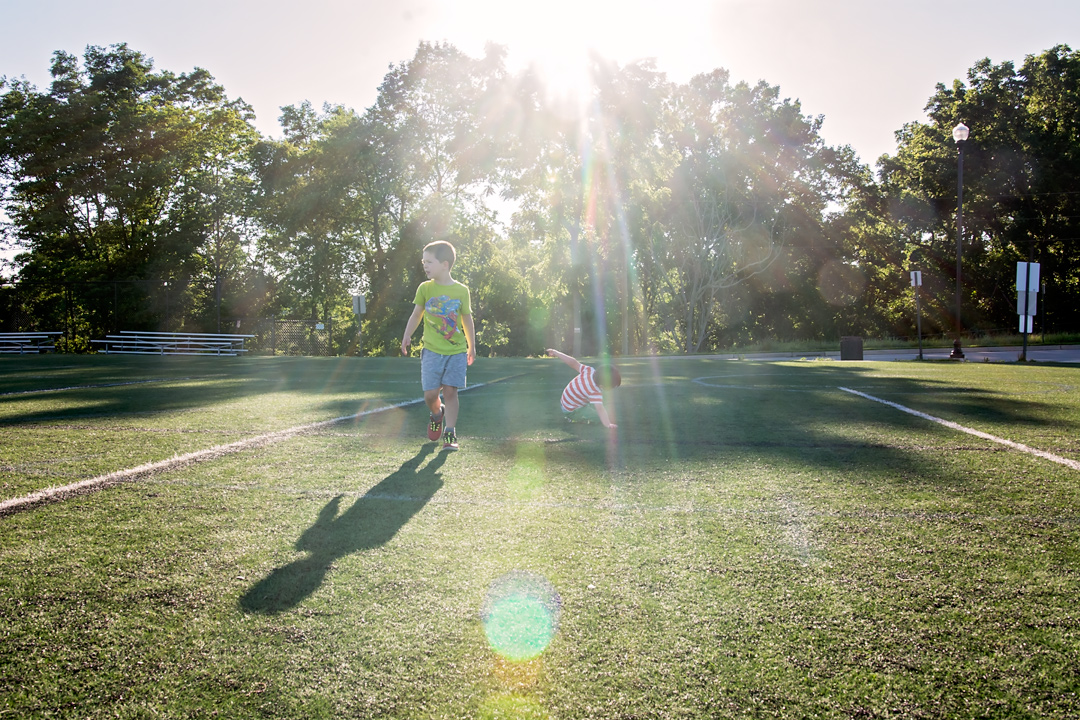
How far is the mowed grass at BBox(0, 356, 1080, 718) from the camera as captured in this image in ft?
4.99

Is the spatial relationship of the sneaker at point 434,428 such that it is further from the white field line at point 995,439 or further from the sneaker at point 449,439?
the white field line at point 995,439

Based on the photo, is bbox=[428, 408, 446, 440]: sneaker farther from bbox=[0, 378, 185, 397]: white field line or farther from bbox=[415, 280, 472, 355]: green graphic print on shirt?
bbox=[0, 378, 185, 397]: white field line

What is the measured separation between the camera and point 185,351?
2734 cm

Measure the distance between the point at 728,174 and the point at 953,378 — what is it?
30467mm

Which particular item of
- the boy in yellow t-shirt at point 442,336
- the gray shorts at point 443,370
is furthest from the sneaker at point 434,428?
the gray shorts at point 443,370

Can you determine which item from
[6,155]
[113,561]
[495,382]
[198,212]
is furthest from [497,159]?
[113,561]

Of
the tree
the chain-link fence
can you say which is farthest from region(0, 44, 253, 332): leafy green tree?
the tree

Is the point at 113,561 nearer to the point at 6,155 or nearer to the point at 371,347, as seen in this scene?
the point at 371,347

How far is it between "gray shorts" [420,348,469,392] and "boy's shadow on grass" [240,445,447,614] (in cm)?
109

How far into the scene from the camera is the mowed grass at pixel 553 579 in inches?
59.9

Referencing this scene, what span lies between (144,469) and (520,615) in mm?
2903

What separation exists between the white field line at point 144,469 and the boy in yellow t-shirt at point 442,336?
1.19 meters

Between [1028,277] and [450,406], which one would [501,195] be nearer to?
[1028,277]

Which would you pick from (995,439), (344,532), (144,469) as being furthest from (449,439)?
(995,439)
